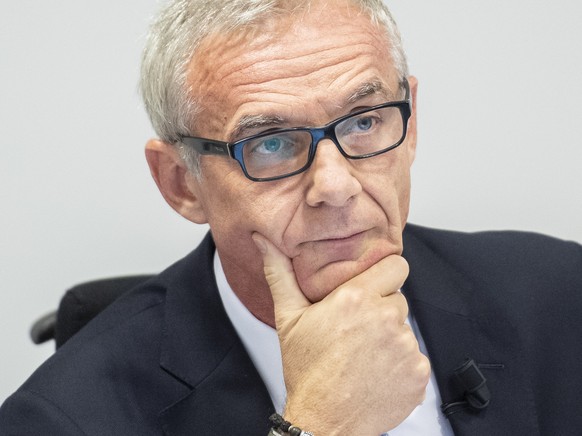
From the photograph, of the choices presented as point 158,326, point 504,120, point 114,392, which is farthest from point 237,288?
point 504,120

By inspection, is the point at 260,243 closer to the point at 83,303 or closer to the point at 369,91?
the point at 369,91

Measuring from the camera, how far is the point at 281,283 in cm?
244

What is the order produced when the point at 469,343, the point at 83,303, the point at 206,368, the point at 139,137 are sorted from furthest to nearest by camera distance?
the point at 139,137, the point at 83,303, the point at 469,343, the point at 206,368

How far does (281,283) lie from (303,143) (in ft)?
1.14

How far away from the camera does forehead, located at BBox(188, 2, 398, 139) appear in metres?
2.36

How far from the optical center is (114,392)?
103 inches

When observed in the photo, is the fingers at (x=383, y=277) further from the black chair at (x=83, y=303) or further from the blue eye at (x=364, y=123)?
the black chair at (x=83, y=303)

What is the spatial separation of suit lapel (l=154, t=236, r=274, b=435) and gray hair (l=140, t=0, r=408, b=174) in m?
0.41

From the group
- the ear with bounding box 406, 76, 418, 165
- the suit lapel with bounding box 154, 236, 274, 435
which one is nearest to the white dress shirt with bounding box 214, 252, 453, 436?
the suit lapel with bounding box 154, 236, 274, 435

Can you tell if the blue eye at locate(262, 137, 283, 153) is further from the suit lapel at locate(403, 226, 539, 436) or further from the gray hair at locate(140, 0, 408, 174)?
the suit lapel at locate(403, 226, 539, 436)

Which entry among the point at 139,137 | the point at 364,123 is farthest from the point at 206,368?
the point at 139,137

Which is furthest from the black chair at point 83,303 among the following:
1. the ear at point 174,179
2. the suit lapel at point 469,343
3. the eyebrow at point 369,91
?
the eyebrow at point 369,91

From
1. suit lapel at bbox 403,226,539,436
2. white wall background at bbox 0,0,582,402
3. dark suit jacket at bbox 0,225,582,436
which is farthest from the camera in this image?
white wall background at bbox 0,0,582,402

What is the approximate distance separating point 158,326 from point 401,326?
0.74 meters
